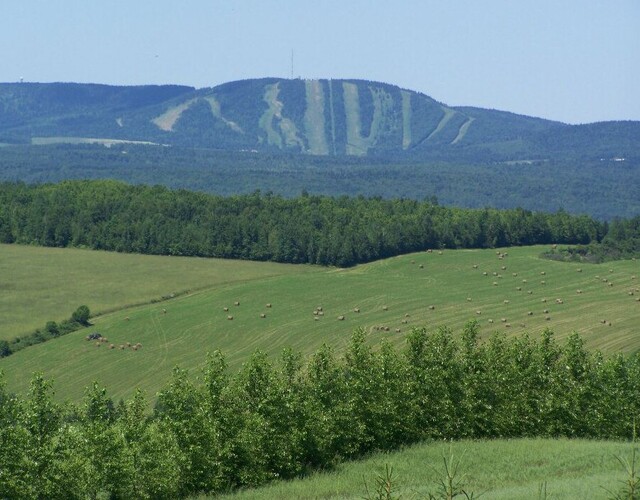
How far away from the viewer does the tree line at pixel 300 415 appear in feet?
137

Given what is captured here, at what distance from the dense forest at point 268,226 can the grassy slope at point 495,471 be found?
8432 cm

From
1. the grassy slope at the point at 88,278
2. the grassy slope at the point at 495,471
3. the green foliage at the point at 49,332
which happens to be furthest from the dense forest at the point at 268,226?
the grassy slope at the point at 495,471

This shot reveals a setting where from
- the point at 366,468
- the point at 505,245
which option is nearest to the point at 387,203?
the point at 505,245

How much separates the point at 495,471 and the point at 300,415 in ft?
32.5

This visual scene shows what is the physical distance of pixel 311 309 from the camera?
334 feet

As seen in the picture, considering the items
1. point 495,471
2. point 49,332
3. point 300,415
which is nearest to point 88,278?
point 49,332

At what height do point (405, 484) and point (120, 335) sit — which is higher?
point (405, 484)

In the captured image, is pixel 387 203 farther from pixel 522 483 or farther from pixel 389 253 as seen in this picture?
pixel 522 483

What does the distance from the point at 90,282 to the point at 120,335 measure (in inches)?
982

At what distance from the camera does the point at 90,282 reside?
382 ft

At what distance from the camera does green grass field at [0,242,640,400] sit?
8500 cm

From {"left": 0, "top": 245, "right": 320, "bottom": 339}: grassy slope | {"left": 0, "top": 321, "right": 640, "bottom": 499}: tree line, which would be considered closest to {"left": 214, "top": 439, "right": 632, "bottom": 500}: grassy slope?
{"left": 0, "top": 321, "right": 640, "bottom": 499}: tree line

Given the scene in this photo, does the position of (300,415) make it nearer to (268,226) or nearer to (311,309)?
(311,309)

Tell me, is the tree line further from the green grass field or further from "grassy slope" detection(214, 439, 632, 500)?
the green grass field
